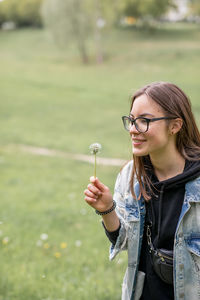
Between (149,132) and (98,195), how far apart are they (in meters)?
0.41

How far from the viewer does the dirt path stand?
10646 millimetres

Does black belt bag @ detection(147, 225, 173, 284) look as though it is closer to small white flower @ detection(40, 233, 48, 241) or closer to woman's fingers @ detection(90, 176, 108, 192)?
woman's fingers @ detection(90, 176, 108, 192)

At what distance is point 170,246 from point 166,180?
1.14 ft

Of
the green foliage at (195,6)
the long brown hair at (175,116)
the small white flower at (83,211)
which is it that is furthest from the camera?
the green foliage at (195,6)

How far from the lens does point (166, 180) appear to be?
2086 millimetres

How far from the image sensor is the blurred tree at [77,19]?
35.6 metres

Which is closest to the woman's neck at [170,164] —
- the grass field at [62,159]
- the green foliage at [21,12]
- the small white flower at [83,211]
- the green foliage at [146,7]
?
the grass field at [62,159]

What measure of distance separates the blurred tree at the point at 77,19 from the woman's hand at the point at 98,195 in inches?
1402

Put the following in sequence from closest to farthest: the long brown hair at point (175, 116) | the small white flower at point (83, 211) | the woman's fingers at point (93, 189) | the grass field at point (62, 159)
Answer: the woman's fingers at point (93, 189) < the long brown hair at point (175, 116) < the grass field at point (62, 159) < the small white flower at point (83, 211)

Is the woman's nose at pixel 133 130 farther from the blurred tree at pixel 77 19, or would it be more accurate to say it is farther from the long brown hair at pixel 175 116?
the blurred tree at pixel 77 19

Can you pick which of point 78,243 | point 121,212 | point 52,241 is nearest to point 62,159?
point 52,241

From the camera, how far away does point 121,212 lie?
88.5 inches

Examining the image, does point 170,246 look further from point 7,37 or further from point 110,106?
point 7,37

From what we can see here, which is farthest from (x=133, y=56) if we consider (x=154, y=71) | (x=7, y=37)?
(x=7, y=37)
